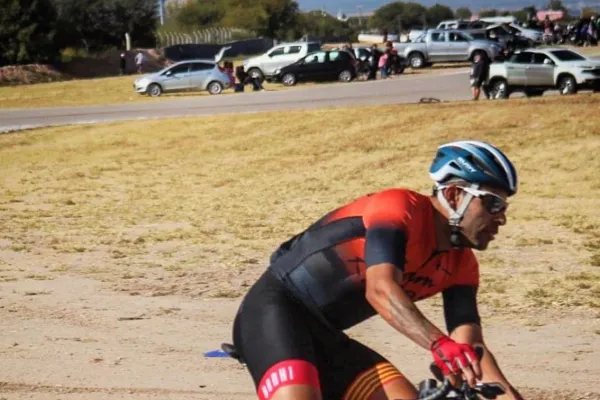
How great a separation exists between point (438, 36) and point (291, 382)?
5277 cm

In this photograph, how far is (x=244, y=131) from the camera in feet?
82.9

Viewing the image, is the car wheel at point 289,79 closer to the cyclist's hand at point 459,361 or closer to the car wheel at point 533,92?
the car wheel at point 533,92

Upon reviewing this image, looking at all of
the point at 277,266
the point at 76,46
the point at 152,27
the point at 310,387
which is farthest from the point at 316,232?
the point at 152,27

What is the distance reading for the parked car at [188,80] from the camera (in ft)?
149

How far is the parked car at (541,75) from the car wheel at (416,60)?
2097 centimetres

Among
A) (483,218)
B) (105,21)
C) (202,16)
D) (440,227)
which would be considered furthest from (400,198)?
(202,16)

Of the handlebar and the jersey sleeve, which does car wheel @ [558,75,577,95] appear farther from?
the handlebar

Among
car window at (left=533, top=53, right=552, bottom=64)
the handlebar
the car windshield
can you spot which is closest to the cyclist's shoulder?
the handlebar

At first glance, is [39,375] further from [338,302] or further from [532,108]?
[532,108]

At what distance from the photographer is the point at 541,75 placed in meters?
34.1

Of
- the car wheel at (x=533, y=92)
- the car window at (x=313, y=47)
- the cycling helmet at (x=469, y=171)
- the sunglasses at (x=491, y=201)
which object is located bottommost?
the car window at (x=313, y=47)

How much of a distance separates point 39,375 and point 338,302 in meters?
4.06

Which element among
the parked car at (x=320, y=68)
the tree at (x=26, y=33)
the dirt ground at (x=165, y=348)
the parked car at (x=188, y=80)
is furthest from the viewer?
the tree at (x=26, y=33)

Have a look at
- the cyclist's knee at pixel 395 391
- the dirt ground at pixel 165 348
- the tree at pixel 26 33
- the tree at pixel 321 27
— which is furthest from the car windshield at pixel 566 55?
the tree at pixel 321 27
